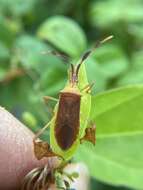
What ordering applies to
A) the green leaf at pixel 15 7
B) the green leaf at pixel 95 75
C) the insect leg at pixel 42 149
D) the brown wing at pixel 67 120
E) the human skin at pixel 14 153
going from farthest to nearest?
the green leaf at pixel 15 7 < the green leaf at pixel 95 75 < the human skin at pixel 14 153 < the insect leg at pixel 42 149 < the brown wing at pixel 67 120

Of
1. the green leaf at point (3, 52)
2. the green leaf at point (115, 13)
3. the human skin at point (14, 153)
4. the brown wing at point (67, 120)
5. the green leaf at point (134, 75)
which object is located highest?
the green leaf at point (115, 13)

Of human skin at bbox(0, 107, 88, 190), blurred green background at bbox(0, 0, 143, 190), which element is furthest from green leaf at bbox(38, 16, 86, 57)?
human skin at bbox(0, 107, 88, 190)

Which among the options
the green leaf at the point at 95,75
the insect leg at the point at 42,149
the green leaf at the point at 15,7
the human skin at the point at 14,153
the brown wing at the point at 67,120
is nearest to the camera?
the brown wing at the point at 67,120

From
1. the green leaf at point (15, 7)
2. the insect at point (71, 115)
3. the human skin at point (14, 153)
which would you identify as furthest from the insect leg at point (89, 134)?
the green leaf at point (15, 7)

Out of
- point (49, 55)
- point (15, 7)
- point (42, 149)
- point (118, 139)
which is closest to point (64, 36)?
point (49, 55)

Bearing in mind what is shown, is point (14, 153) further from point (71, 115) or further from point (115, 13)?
point (115, 13)

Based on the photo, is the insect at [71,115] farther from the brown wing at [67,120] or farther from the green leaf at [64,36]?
the green leaf at [64,36]
